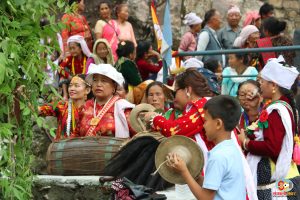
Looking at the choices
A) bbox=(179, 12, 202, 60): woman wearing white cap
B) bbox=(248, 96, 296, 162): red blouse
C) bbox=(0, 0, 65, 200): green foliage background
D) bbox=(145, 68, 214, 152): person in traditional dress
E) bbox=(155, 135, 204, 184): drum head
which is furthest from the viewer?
bbox=(179, 12, 202, 60): woman wearing white cap

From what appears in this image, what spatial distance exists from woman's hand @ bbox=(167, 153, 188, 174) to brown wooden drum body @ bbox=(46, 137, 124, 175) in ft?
5.78

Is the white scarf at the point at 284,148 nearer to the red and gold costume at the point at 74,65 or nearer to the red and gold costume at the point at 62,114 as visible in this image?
the red and gold costume at the point at 62,114

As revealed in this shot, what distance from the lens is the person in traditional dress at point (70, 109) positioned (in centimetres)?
898

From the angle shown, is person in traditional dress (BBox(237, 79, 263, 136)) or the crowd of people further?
person in traditional dress (BBox(237, 79, 263, 136))

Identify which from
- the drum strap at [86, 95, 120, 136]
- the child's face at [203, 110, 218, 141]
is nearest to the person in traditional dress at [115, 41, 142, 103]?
the drum strap at [86, 95, 120, 136]

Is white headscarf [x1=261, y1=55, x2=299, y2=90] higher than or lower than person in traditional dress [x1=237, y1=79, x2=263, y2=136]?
higher

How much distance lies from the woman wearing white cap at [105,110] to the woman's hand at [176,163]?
2232mm

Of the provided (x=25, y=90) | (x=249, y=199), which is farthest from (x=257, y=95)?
(x=25, y=90)

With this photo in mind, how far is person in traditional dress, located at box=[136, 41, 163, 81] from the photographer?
1249cm

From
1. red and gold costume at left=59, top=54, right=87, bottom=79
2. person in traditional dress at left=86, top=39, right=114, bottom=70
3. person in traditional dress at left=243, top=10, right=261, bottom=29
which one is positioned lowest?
red and gold costume at left=59, top=54, right=87, bottom=79

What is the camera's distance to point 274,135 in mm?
7102

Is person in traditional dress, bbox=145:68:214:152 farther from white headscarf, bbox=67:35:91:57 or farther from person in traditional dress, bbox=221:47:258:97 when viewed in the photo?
white headscarf, bbox=67:35:91:57

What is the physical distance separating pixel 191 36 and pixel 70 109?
203 inches

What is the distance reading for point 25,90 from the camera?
5.56 m
